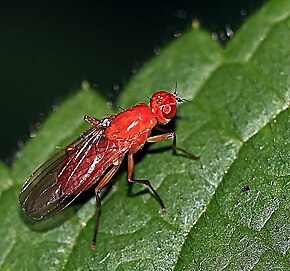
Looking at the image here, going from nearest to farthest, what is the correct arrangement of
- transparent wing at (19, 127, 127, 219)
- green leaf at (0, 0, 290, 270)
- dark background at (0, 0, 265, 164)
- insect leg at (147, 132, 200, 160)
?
green leaf at (0, 0, 290, 270), insect leg at (147, 132, 200, 160), transparent wing at (19, 127, 127, 219), dark background at (0, 0, 265, 164)

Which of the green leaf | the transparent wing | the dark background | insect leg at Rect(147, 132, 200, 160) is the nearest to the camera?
the green leaf

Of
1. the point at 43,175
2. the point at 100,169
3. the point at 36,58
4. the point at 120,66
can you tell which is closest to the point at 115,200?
the point at 100,169

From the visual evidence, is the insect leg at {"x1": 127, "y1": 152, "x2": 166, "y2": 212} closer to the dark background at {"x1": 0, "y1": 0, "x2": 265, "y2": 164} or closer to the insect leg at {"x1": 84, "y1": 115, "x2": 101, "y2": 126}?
the insect leg at {"x1": 84, "y1": 115, "x2": 101, "y2": 126}

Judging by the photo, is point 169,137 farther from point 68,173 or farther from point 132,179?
point 68,173

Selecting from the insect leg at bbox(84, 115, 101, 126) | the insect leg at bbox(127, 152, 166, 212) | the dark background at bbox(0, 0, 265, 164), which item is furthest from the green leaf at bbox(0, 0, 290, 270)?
the dark background at bbox(0, 0, 265, 164)

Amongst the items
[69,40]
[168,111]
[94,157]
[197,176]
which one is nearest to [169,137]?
[168,111]

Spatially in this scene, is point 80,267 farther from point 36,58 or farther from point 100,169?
point 36,58

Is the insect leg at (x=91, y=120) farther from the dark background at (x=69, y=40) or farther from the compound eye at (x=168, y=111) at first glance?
the dark background at (x=69, y=40)
